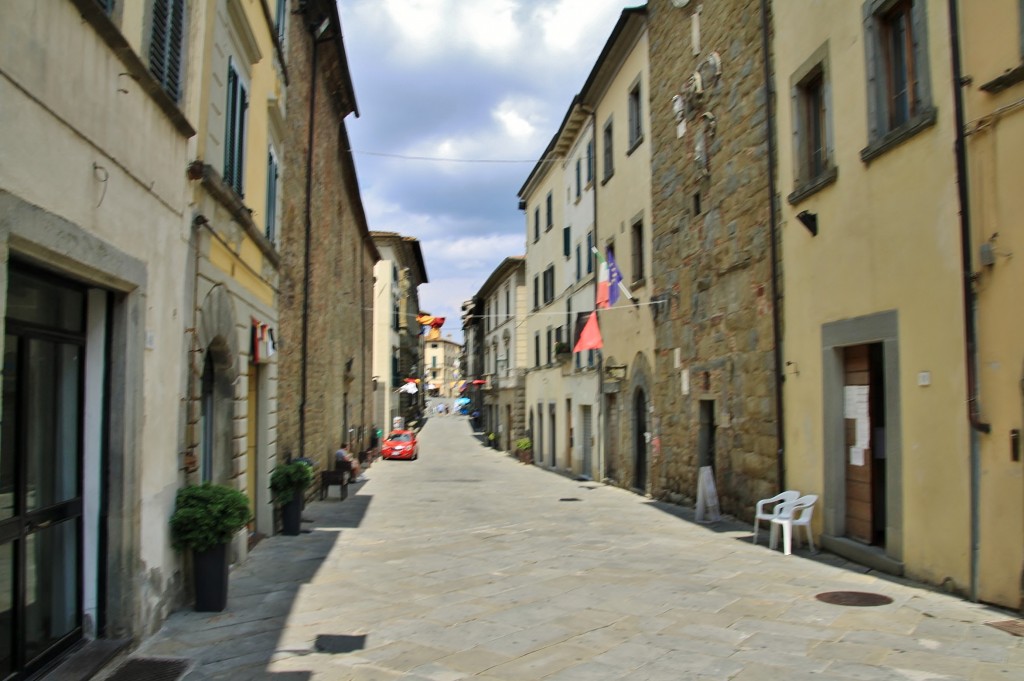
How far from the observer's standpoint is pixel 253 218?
31.1 feet

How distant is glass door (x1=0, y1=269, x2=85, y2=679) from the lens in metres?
4.18

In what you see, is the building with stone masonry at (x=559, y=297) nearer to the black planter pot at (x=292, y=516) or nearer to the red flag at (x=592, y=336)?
the red flag at (x=592, y=336)

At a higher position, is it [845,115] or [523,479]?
[845,115]

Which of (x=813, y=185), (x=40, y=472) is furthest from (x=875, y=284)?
(x=40, y=472)

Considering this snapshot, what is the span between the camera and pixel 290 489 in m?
11.0

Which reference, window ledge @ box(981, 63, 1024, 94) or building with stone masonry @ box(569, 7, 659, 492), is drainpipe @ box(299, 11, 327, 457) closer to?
→ building with stone masonry @ box(569, 7, 659, 492)

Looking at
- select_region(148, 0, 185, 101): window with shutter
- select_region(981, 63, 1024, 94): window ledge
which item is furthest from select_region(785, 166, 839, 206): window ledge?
select_region(148, 0, 185, 101): window with shutter

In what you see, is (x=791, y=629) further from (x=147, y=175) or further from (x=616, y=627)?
(x=147, y=175)

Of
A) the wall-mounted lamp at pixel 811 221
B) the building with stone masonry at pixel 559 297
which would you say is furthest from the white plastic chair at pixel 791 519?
the building with stone masonry at pixel 559 297

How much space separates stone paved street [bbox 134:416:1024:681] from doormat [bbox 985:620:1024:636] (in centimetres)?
8

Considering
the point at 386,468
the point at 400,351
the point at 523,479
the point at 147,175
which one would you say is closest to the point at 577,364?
the point at 523,479

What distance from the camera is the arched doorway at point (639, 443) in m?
17.9

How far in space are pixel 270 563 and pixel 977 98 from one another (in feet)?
27.7

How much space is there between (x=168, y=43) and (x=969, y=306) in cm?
687
